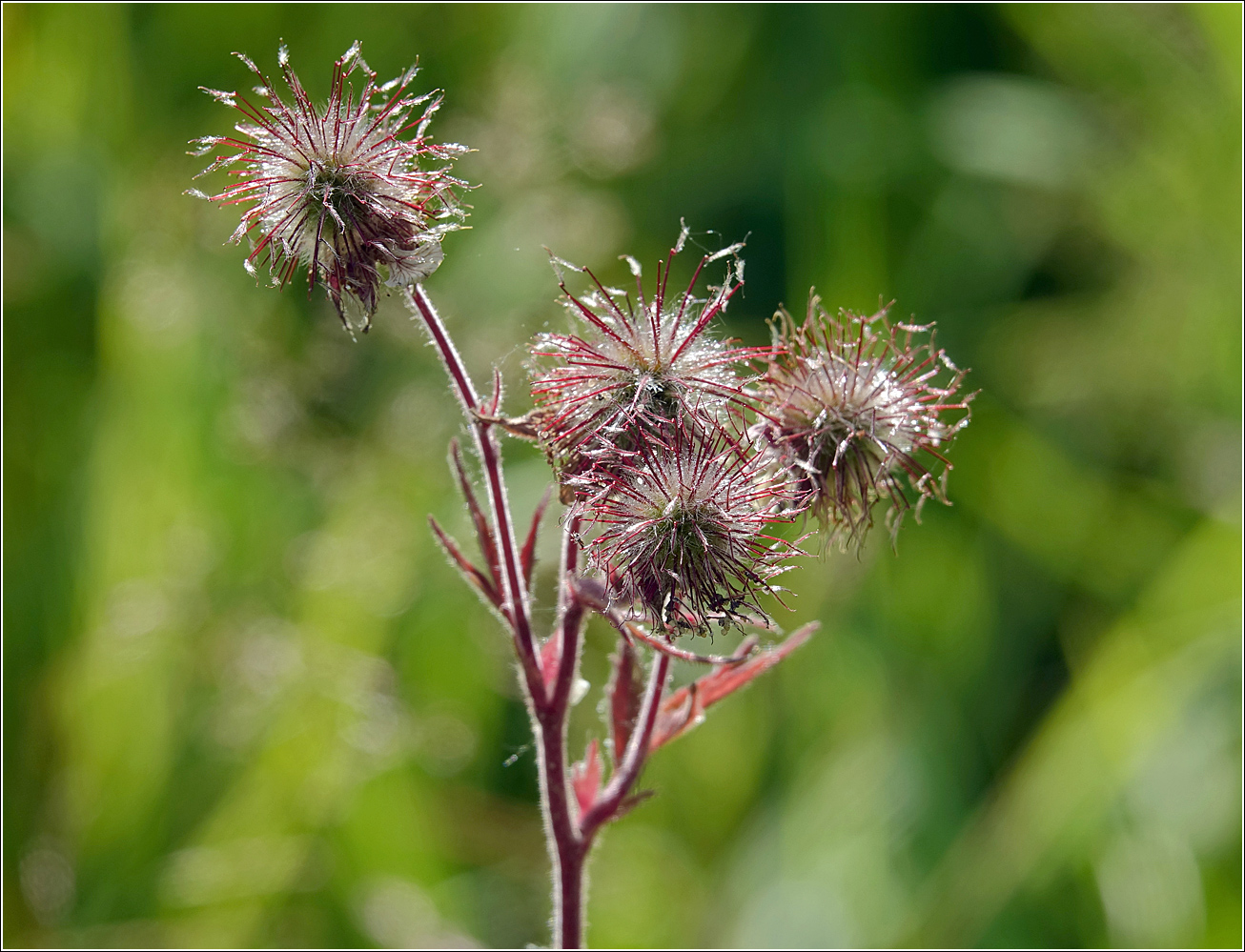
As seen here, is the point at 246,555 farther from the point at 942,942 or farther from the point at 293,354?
the point at 942,942

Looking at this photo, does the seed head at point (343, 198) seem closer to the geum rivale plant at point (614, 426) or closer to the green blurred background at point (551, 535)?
the geum rivale plant at point (614, 426)

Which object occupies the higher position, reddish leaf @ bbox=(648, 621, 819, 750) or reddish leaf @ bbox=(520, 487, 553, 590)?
reddish leaf @ bbox=(520, 487, 553, 590)

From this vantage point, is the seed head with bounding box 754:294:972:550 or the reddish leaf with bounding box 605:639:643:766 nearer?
the seed head with bounding box 754:294:972:550

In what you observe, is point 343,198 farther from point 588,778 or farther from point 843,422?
point 588,778

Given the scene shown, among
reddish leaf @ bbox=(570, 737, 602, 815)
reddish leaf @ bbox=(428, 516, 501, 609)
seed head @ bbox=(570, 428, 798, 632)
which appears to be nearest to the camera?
seed head @ bbox=(570, 428, 798, 632)

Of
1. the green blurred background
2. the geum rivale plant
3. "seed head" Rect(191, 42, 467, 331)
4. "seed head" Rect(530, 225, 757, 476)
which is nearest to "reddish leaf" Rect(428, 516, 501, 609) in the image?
the geum rivale plant

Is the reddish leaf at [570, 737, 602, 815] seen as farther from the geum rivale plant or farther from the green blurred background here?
the green blurred background

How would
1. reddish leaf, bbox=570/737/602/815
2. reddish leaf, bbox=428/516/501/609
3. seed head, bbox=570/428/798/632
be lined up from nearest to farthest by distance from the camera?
1. seed head, bbox=570/428/798/632
2. reddish leaf, bbox=428/516/501/609
3. reddish leaf, bbox=570/737/602/815
